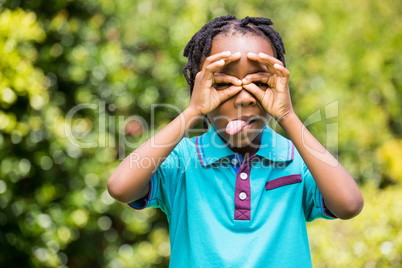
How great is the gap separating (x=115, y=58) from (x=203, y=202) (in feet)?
6.59

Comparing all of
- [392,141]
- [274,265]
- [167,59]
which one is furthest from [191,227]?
[392,141]

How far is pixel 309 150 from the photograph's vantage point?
5.11 ft

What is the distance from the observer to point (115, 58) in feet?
11.1

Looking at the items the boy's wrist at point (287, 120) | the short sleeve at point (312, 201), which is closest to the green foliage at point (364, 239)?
the short sleeve at point (312, 201)

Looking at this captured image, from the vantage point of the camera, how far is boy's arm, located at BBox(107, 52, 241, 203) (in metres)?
1.56

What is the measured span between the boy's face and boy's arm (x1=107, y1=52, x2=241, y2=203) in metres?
0.03

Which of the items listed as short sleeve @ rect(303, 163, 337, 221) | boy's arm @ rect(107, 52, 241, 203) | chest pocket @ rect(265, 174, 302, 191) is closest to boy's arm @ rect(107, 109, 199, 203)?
boy's arm @ rect(107, 52, 241, 203)

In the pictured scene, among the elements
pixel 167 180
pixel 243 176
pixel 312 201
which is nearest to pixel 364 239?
pixel 312 201

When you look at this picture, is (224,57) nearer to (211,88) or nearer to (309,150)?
(211,88)

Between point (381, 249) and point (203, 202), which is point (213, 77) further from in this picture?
point (381, 249)

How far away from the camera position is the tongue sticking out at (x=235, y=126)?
1.62 meters

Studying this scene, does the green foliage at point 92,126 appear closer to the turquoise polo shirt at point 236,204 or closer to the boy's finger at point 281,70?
the turquoise polo shirt at point 236,204

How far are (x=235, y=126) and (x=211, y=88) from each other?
0.15 meters

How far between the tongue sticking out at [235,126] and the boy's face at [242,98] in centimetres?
1
